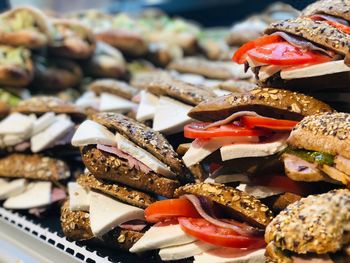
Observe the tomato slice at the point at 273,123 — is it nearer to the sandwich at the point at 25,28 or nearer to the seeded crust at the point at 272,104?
the seeded crust at the point at 272,104

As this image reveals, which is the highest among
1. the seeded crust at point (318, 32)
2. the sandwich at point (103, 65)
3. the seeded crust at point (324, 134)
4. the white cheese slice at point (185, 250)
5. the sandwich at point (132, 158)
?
the seeded crust at point (318, 32)

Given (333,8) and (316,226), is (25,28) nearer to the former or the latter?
(333,8)

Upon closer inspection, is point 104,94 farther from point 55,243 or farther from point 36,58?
point 55,243

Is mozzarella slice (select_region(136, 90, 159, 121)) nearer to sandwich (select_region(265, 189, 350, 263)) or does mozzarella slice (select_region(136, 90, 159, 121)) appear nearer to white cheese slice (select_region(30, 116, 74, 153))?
white cheese slice (select_region(30, 116, 74, 153))

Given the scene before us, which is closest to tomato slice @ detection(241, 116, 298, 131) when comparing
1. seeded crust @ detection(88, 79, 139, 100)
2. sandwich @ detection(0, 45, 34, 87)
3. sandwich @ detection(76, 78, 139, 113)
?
sandwich @ detection(76, 78, 139, 113)

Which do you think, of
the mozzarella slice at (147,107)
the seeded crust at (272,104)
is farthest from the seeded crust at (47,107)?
the seeded crust at (272,104)

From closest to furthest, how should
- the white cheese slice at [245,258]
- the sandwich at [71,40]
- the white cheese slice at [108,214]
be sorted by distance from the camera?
the white cheese slice at [245,258], the white cheese slice at [108,214], the sandwich at [71,40]
